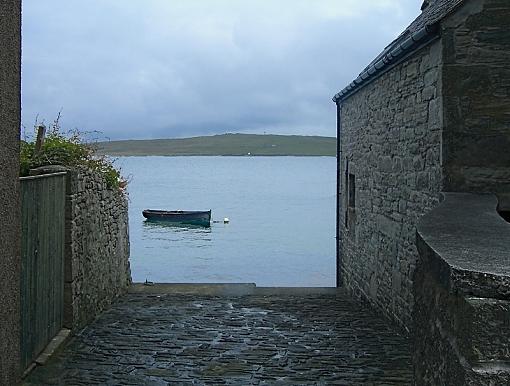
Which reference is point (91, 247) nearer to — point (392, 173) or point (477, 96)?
point (392, 173)

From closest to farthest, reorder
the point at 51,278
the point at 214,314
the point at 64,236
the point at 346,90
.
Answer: the point at 51,278
the point at 64,236
the point at 214,314
the point at 346,90

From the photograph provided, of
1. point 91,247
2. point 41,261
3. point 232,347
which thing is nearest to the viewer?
point 41,261

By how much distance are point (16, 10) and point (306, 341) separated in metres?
4.64

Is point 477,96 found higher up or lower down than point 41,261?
higher up

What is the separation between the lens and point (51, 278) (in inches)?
297

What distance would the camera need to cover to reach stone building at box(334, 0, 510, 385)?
274 cm

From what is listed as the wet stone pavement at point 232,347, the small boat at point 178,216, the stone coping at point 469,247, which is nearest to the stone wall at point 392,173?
the wet stone pavement at point 232,347

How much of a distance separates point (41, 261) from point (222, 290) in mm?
5270

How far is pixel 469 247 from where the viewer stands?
11.2 ft

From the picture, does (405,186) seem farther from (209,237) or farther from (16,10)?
(209,237)

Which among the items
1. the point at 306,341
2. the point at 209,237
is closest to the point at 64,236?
the point at 306,341

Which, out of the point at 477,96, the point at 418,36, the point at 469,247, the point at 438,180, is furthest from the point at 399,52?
the point at 469,247

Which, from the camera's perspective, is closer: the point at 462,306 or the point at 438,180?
the point at 462,306

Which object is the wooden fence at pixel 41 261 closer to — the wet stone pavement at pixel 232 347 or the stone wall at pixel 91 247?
the stone wall at pixel 91 247
